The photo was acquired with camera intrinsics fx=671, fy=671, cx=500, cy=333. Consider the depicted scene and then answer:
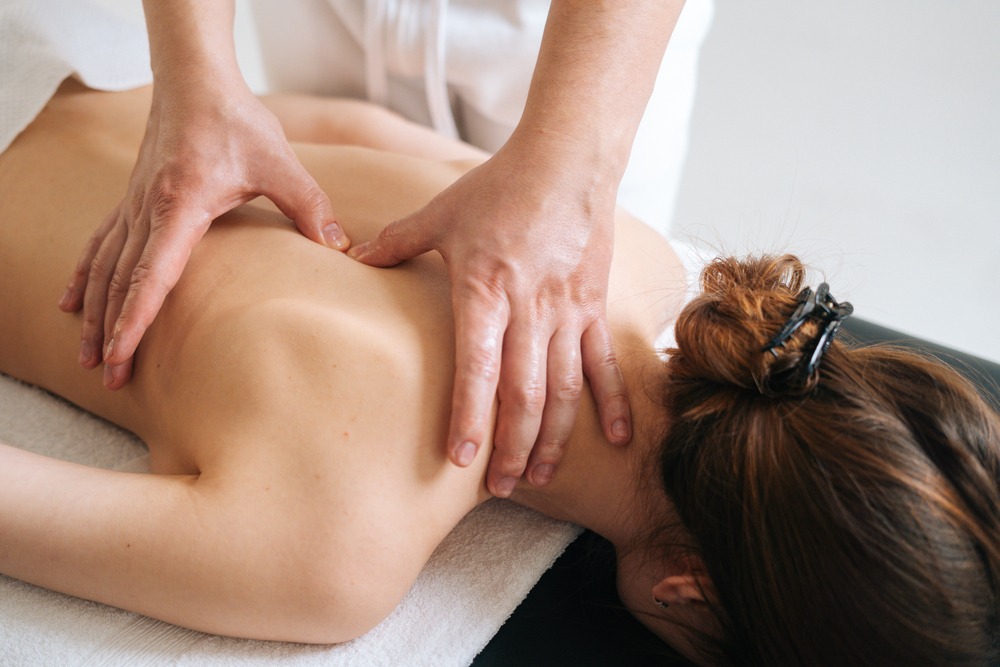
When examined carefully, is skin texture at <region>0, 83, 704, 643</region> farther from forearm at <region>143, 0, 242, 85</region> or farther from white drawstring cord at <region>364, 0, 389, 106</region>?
white drawstring cord at <region>364, 0, 389, 106</region>

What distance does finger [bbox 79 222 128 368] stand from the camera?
0.84 metres

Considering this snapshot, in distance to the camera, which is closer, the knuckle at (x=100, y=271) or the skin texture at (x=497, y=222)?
the skin texture at (x=497, y=222)

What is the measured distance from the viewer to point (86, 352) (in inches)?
33.2

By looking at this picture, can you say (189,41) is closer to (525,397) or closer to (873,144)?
(525,397)

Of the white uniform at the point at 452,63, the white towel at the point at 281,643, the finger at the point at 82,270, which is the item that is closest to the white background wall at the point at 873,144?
the white uniform at the point at 452,63

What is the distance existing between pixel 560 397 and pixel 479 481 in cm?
13

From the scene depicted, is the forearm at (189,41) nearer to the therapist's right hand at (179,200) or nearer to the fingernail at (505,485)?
the therapist's right hand at (179,200)

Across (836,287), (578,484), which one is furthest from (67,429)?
(836,287)

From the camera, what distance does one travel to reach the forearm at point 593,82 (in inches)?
29.6

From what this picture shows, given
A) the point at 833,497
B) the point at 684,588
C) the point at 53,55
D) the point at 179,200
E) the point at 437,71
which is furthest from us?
the point at 437,71

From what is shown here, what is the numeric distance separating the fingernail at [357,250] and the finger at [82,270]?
0.33 meters

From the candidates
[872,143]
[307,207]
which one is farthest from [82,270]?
[872,143]

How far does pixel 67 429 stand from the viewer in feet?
3.02

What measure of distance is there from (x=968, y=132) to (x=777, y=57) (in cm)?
57
